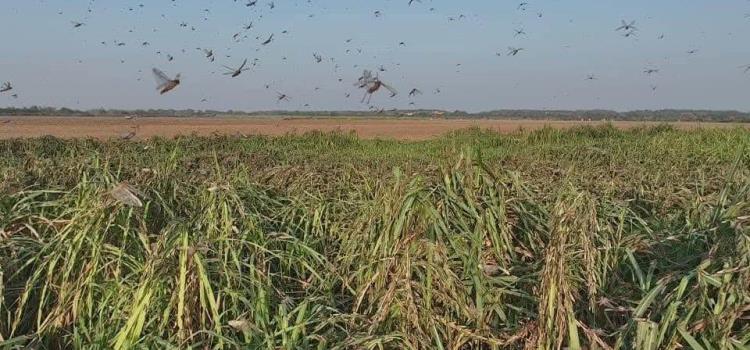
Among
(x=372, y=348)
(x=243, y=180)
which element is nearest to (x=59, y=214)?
(x=243, y=180)

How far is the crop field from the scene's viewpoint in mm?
2828

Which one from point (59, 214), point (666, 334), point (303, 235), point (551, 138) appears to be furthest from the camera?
point (551, 138)

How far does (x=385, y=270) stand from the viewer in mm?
3217

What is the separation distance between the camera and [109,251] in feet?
11.3

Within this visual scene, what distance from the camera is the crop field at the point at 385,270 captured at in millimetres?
2828

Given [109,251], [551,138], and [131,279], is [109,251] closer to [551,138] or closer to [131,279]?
[131,279]

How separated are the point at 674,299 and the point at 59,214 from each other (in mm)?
3226

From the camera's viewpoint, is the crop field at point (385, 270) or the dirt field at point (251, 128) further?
the dirt field at point (251, 128)

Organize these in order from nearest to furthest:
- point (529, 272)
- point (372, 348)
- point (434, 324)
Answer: point (372, 348) → point (434, 324) → point (529, 272)

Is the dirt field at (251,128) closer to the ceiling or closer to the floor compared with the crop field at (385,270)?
closer to the floor

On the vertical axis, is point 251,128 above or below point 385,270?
below

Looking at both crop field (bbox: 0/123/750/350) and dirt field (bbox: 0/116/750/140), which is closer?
crop field (bbox: 0/123/750/350)

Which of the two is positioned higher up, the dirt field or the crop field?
the crop field

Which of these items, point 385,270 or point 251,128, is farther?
point 251,128
